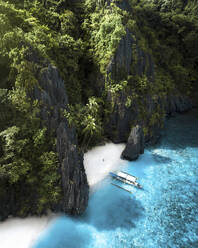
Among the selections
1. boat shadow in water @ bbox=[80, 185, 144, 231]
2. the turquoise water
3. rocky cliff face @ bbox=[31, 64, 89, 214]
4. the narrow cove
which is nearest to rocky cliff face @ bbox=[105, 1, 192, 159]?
the narrow cove

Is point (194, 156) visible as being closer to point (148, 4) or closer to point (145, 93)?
point (145, 93)

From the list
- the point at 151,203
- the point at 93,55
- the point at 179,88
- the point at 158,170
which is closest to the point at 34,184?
the point at 151,203

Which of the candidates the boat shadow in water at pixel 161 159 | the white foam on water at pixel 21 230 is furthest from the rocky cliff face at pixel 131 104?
the white foam on water at pixel 21 230

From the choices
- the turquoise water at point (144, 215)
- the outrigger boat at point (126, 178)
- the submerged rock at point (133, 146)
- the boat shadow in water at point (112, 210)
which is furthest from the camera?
the submerged rock at point (133, 146)

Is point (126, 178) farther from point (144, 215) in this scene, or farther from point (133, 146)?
point (133, 146)

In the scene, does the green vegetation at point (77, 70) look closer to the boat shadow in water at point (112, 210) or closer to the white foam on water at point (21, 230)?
the white foam on water at point (21, 230)

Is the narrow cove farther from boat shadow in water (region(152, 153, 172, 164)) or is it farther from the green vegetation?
the green vegetation

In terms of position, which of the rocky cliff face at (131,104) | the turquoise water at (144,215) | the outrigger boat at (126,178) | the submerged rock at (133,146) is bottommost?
the turquoise water at (144,215)
